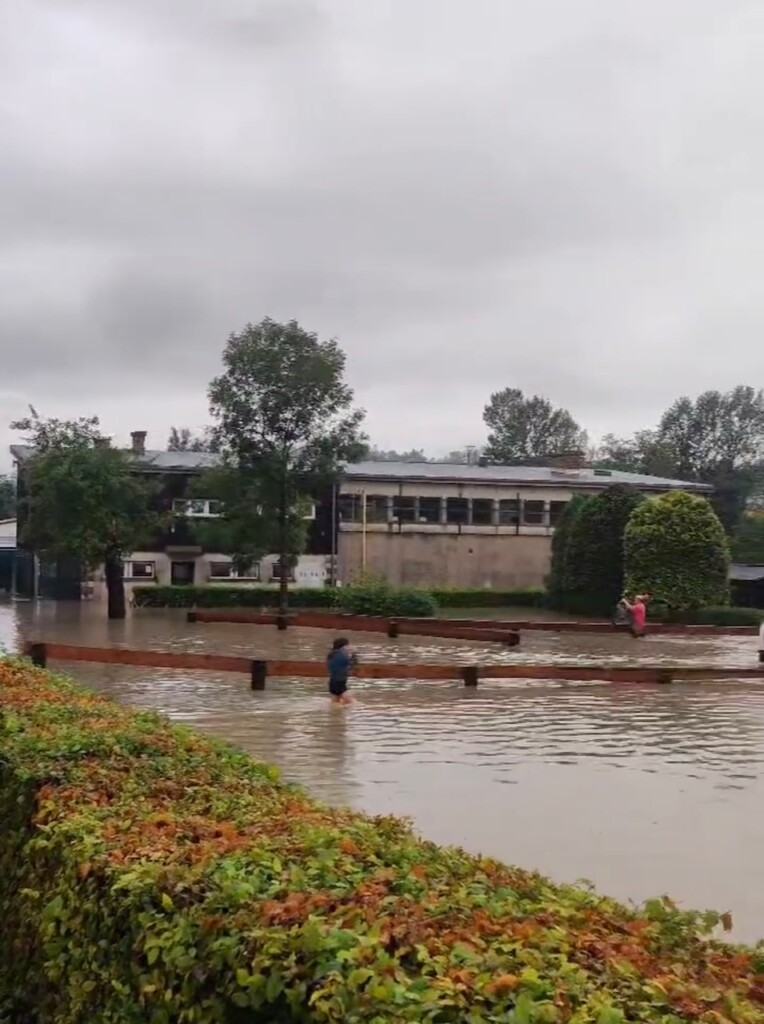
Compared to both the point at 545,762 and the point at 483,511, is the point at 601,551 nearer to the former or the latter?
the point at 483,511

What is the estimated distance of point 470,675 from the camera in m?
20.9

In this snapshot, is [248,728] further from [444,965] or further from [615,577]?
[615,577]

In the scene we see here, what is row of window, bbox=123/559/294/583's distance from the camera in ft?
193

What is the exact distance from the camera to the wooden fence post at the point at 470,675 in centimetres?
2084

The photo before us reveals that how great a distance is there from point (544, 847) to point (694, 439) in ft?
286

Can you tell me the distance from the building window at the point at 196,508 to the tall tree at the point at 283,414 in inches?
214

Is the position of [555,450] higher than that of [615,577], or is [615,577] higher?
[555,450]

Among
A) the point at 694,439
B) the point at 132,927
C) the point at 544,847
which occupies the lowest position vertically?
the point at 544,847

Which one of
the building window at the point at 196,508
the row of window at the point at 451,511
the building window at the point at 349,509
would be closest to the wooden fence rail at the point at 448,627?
the building window at the point at 196,508

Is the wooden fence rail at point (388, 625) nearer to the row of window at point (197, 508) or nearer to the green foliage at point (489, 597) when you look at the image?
the row of window at point (197, 508)

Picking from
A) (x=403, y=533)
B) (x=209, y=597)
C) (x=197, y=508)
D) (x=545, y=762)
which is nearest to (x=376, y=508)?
(x=403, y=533)

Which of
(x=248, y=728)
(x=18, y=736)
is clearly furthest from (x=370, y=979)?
(x=248, y=728)

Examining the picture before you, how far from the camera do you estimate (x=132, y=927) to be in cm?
424

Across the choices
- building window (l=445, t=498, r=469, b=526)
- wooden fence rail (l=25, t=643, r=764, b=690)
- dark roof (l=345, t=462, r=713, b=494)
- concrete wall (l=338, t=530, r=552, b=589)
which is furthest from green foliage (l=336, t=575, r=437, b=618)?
wooden fence rail (l=25, t=643, r=764, b=690)
